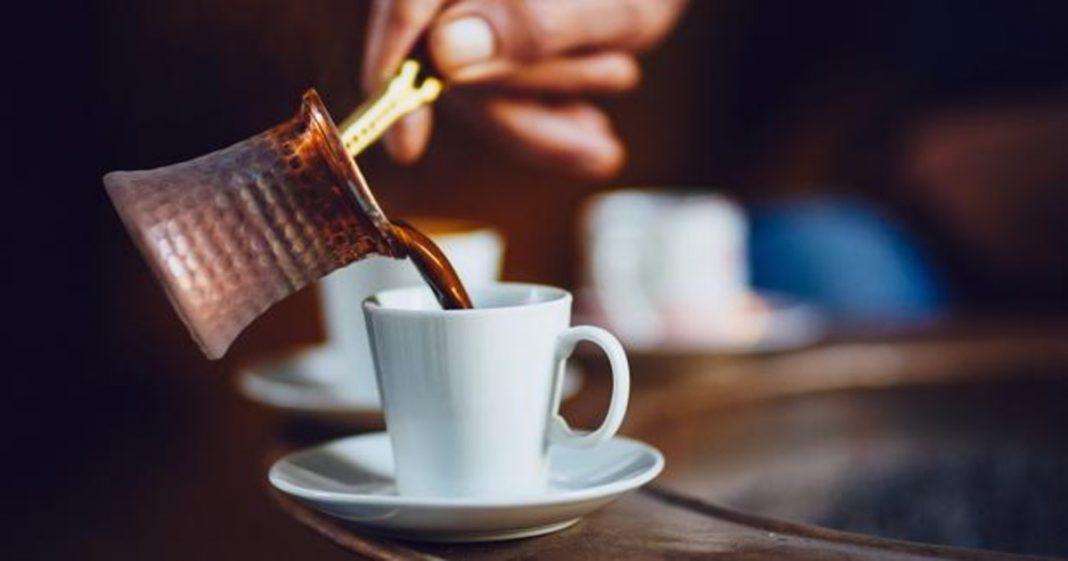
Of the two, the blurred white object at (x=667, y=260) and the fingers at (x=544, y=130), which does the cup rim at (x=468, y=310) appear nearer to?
the fingers at (x=544, y=130)

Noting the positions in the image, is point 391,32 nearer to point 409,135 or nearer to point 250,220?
point 409,135

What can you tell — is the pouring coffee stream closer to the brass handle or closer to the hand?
the brass handle

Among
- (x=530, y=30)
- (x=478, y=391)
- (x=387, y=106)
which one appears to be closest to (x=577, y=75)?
(x=530, y=30)

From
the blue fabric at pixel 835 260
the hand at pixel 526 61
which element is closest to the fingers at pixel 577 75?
the hand at pixel 526 61

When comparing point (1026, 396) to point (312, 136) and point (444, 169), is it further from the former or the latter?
point (444, 169)

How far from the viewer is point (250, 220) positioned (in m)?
0.54

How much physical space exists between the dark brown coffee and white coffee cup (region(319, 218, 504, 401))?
0.29 meters

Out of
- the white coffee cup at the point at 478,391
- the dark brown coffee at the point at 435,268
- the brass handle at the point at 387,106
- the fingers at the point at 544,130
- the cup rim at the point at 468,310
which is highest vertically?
the fingers at the point at 544,130

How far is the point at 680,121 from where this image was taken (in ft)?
8.23

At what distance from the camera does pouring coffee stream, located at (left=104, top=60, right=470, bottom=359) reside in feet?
1.71

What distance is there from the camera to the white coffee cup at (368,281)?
2.98 ft

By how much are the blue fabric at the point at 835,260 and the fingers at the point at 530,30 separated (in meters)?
0.93

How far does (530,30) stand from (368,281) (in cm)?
22

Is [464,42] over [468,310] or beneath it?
over
